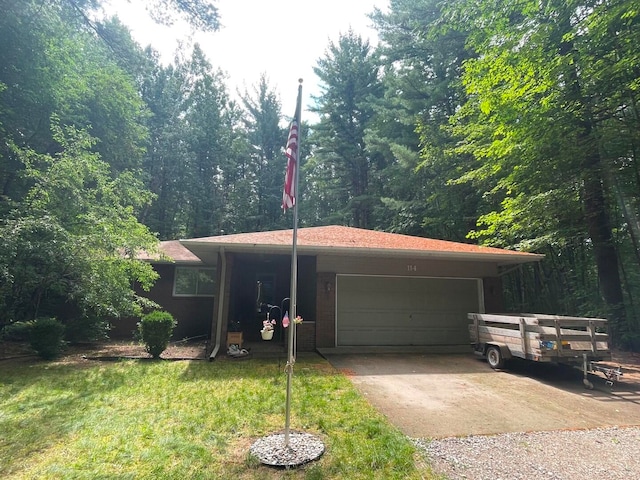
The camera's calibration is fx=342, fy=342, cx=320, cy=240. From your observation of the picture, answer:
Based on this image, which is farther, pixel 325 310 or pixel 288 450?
pixel 325 310

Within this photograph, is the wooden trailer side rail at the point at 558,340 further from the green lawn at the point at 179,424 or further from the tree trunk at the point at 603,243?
the tree trunk at the point at 603,243


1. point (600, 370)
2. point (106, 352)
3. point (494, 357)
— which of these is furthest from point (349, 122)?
point (600, 370)

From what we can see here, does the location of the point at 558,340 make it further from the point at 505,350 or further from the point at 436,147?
the point at 436,147

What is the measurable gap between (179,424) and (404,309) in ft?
22.3

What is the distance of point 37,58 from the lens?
1102 cm

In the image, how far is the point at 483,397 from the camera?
16.7 ft

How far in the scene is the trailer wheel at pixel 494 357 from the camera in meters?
6.83

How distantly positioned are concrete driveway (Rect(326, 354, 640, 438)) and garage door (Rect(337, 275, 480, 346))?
159 centimetres

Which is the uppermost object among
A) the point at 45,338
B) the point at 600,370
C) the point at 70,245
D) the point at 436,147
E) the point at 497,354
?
the point at 436,147

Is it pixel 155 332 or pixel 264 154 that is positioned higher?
pixel 264 154

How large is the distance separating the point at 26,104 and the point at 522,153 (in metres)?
16.0

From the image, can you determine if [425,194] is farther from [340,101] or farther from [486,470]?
[486,470]

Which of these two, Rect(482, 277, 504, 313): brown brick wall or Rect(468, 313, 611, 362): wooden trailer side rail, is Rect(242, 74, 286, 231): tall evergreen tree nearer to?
Rect(482, 277, 504, 313): brown brick wall

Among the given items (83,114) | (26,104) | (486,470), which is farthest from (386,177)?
(486,470)
